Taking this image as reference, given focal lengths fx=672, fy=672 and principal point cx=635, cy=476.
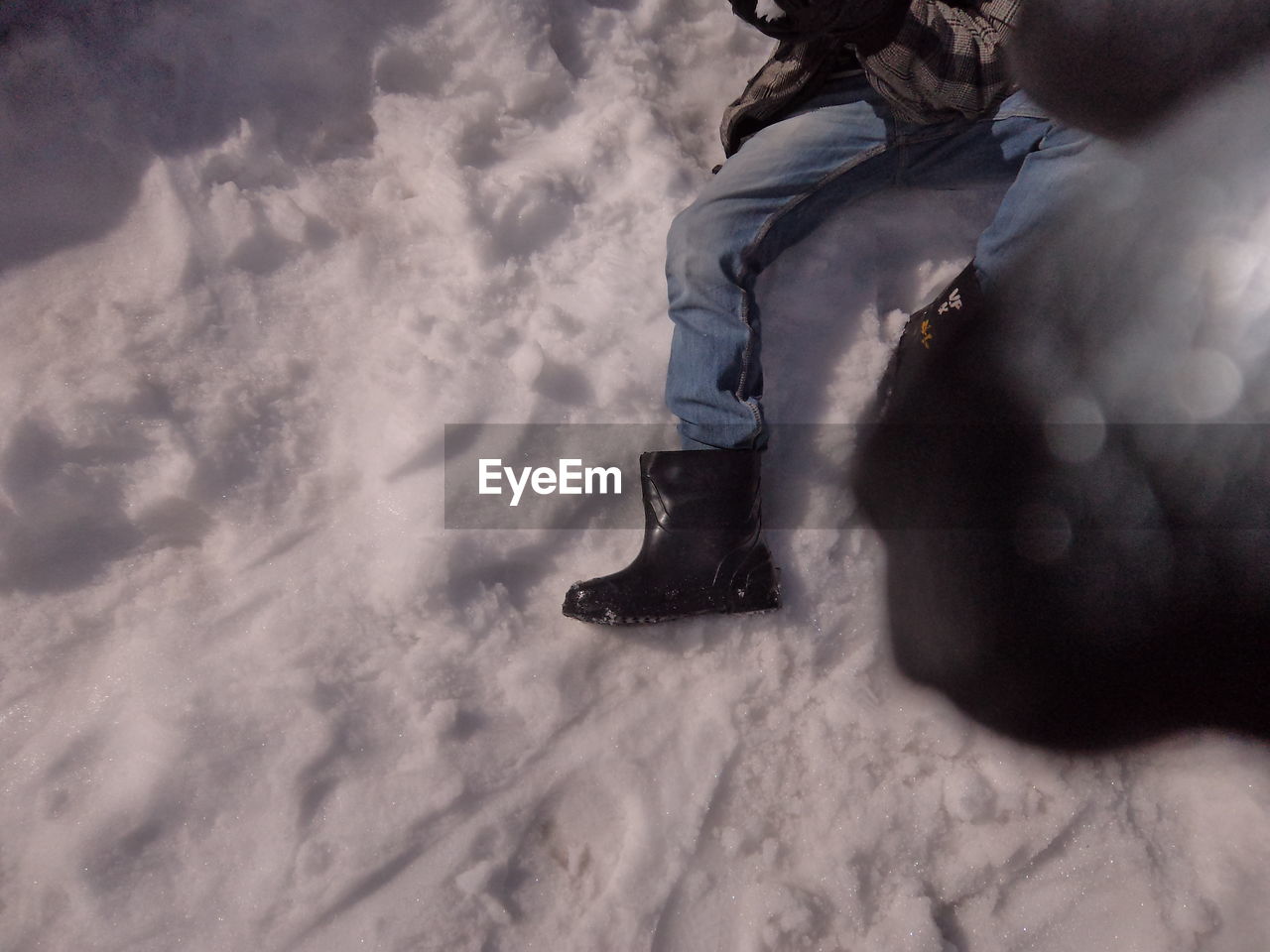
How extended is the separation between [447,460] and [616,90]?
77cm

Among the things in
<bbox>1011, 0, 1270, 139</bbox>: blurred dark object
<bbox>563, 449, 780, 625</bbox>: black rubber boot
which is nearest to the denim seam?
<bbox>563, 449, 780, 625</bbox>: black rubber boot

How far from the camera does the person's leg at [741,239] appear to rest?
99cm

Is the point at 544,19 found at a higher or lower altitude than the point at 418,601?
higher

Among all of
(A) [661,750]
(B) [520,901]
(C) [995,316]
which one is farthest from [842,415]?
(B) [520,901]

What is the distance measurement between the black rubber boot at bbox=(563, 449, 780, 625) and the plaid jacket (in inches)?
20.4

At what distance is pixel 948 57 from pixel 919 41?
42 mm

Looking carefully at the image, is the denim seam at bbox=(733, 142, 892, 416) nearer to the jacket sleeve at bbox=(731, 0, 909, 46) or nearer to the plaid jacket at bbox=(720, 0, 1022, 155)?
the plaid jacket at bbox=(720, 0, 1022, 155)

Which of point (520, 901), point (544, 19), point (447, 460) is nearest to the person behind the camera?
point (520, 901)

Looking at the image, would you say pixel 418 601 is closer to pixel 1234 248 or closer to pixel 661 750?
pixel 661 750

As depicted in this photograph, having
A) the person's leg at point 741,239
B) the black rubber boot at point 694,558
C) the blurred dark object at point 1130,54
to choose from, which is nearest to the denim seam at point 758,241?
the person's leg at point 741,239

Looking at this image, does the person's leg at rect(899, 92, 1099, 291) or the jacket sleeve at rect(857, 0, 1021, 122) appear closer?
the jacket sleeve at rect(857, 0, 1021, 122)

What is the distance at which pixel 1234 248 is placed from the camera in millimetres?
1122

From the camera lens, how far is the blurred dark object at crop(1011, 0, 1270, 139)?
3.01 ft

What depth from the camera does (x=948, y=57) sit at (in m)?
0.83
